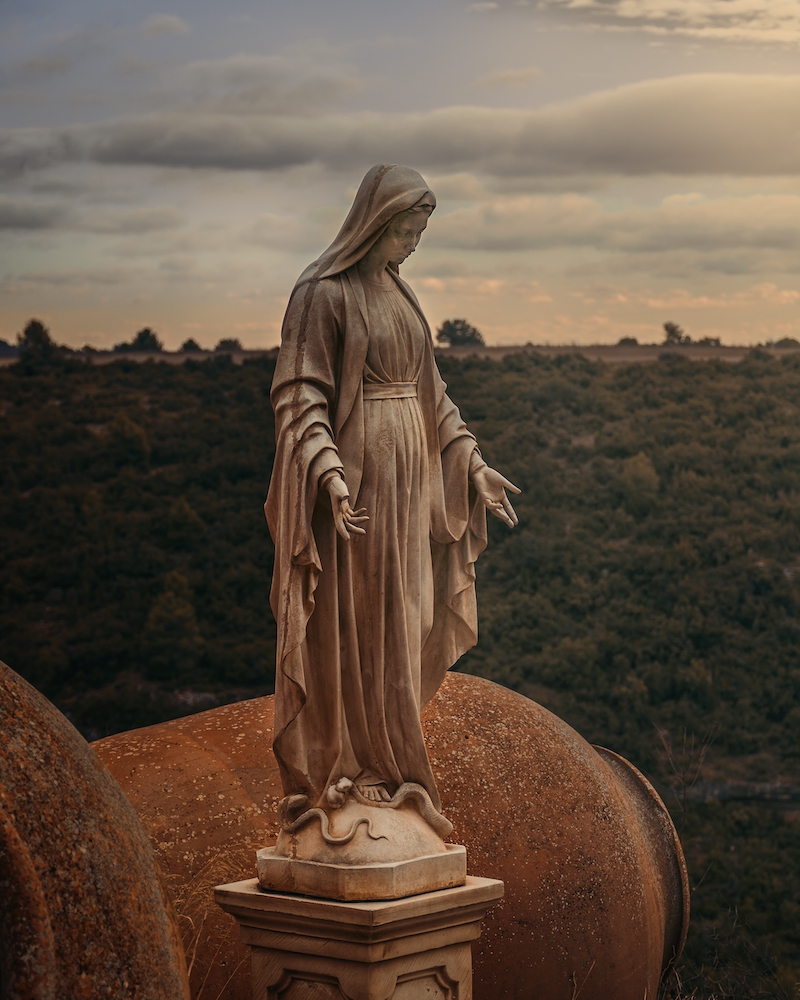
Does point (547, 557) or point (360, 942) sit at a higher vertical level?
point (360, 942)

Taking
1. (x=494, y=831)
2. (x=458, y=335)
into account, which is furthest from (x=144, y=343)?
(x=494, y=831)

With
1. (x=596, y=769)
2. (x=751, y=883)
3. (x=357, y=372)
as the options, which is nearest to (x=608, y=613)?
(x=751, y=883)

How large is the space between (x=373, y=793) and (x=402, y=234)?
97.3 inches

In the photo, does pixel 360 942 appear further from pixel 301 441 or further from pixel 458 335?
pixel 458 335

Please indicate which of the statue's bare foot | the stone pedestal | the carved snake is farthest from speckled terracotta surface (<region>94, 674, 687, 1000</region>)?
the statue's bare foot

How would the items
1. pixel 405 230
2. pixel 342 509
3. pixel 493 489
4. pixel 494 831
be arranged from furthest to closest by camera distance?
pixel 494 831 < pixel 493 489 < pixel 405 230 < pixel 342 509

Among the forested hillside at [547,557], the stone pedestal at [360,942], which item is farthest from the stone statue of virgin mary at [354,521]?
the forested hillside at [547,557]

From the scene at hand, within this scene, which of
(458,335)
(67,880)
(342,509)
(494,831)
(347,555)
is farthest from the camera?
(458,335)

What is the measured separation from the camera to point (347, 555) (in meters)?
6.66

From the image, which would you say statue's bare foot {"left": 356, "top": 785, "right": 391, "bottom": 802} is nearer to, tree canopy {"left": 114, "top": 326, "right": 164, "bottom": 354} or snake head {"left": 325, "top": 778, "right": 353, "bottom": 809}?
snake head {"left": 325, "top": 778, "right": 353, "bottom": 809}

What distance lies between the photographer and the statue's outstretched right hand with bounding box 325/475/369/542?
6.39m

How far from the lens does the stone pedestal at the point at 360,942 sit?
6.16 metres

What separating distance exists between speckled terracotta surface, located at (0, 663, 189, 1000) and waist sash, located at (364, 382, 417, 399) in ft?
7.72

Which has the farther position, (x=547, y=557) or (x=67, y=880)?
(x=547, y=557)
